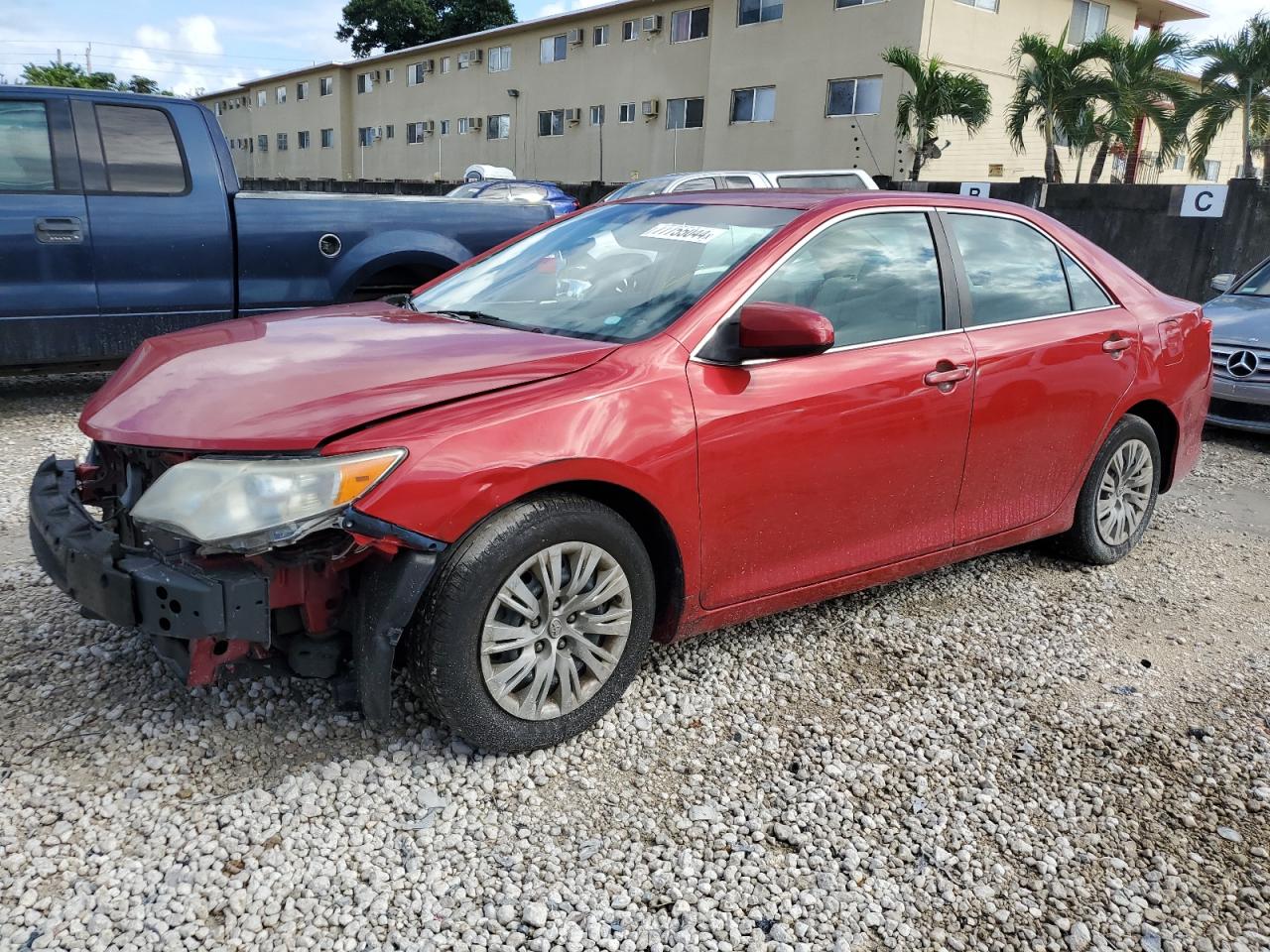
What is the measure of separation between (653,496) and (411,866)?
1169mm

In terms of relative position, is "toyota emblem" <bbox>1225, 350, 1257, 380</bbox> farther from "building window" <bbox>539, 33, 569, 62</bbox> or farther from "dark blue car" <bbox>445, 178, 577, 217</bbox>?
"building window" <bbox>539, 33, 569, 62</bbox>

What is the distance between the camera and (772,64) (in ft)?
95.1

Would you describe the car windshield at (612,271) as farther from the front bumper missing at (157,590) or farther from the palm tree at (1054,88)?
the palm tree at (1054,88)

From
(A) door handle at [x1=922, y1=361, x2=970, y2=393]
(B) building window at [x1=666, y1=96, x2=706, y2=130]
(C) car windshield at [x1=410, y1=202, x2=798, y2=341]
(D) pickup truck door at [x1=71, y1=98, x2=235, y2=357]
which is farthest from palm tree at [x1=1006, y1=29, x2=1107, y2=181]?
(C) car windshield at [x1=410, y1=202, x2=798, y2=341]

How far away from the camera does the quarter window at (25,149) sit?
609cm

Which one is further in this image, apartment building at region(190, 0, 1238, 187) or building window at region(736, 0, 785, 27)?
building window at region(736, 0, 785, 27)

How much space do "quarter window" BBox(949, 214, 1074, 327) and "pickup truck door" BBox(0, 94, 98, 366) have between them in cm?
515

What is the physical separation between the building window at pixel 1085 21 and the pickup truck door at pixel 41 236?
29.3 meters

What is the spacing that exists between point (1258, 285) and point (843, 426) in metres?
7.25

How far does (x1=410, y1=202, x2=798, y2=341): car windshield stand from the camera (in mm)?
3299

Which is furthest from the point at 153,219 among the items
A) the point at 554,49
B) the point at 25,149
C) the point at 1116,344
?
the point at 554,49

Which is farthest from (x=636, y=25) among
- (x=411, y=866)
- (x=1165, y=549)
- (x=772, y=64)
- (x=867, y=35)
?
(x=411, y=866)

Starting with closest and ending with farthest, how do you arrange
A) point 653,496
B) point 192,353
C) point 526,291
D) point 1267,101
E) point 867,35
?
point 653,496
point 192,353
point 526,291
point 1267,101
point 867,35

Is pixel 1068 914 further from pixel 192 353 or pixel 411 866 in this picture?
pixel 192 353
